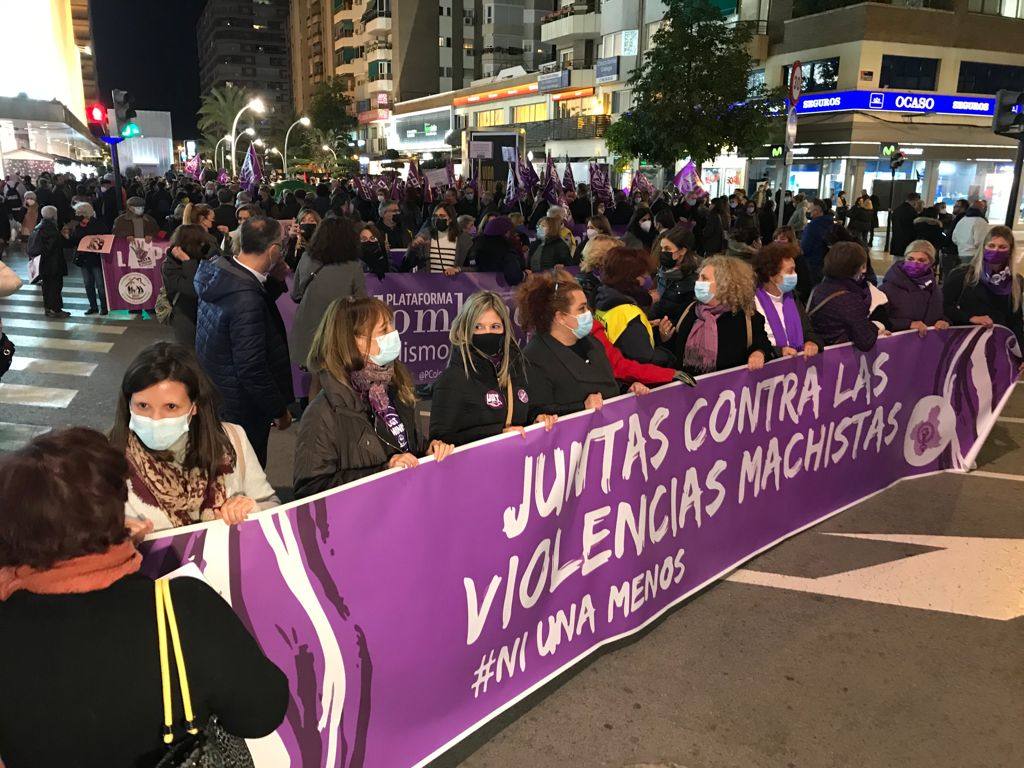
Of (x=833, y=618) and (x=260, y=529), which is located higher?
(x=260, y=529)

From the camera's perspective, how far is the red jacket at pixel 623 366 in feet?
15.0

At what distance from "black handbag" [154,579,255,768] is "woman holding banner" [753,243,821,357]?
4.34 metres

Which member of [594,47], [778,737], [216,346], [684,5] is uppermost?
[594,47]

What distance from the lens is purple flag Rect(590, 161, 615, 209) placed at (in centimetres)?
2119

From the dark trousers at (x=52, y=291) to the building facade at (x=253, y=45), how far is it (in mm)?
164605

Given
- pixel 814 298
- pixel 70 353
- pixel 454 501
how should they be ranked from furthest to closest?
pixel 70 353
pixel 814 298
pixel 454 501

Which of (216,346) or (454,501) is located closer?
(454,501)

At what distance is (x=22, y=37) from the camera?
41.7m

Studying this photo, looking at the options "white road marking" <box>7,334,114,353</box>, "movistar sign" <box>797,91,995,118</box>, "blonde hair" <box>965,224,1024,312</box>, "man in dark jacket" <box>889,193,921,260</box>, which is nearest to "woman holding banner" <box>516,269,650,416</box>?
"blonde hair" <box>965,224,1024,312</box>

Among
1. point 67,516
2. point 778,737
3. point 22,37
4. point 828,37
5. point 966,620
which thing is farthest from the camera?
point 22,37

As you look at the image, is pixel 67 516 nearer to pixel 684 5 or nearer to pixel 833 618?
Result: pixel 833 618

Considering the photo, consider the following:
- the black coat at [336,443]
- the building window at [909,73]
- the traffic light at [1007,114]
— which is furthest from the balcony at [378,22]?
the black coat at [336,443]

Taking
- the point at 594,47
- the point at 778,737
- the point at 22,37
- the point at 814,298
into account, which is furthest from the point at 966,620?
the point at 594,47

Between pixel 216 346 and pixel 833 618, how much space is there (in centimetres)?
379
